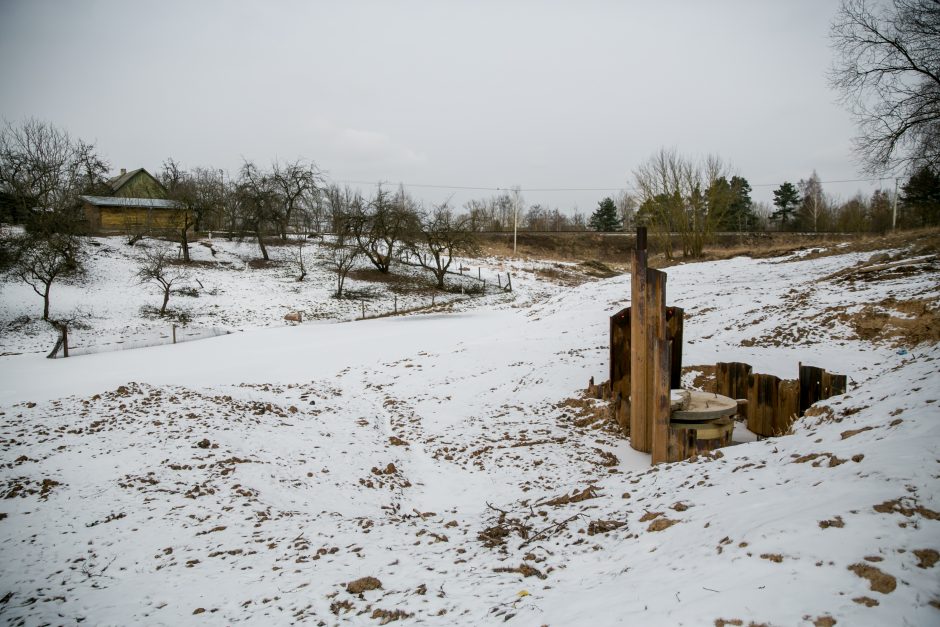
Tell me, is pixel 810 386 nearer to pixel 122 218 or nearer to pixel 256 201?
pixel 256 201

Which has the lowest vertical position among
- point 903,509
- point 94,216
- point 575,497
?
point 575,497

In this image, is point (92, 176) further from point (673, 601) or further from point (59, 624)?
point (673, 601)

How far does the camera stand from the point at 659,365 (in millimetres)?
6352

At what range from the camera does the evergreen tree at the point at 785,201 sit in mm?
66312

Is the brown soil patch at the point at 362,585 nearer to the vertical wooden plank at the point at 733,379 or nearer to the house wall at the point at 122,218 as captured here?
the vertical wooden plank at the point at 733,379

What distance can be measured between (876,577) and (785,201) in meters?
78.5

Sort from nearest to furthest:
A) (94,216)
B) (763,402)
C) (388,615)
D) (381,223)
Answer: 1. (388,615)
2. (763,402)
3. (381,223)
4. (94,216)

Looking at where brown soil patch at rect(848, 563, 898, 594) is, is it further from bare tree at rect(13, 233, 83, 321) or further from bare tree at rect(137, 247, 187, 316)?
bare tree at rect(13, 233, 83, 321)

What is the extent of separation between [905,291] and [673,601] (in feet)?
40.3

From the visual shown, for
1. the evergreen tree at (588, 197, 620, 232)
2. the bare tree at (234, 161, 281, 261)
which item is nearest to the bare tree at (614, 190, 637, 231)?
the evergreen tree at (588, 197, 620, 232)

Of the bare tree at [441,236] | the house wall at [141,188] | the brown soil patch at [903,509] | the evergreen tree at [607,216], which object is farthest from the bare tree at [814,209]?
the house wall at [141,188]

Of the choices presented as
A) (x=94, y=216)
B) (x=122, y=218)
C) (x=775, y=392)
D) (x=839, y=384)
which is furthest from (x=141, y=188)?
(x=839, y=384)

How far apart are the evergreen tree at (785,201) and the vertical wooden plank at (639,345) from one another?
72.2 m

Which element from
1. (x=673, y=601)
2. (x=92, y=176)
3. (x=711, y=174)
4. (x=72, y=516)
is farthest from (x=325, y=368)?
(x=92, y=176)
